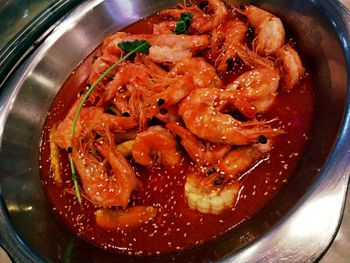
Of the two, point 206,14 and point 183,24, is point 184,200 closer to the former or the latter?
point 183,24

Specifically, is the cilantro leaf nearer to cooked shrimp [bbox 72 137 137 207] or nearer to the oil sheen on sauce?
cooked shrimp [bbox 72 137 137 207]

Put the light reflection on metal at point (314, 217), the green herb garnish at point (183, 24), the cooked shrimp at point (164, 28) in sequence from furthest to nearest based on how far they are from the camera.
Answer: the cooked shrimp at point (164, 28), the green herb garnish at point (183, 24), the light reflection on metal at point (314, 217)

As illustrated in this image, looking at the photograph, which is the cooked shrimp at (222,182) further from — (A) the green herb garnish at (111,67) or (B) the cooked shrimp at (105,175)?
(A) the green herb garnish at (111,67)

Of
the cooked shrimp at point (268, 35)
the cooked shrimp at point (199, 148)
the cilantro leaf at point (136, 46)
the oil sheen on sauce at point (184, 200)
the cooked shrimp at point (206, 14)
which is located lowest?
the oil sheen on sauce at point (184, 200)

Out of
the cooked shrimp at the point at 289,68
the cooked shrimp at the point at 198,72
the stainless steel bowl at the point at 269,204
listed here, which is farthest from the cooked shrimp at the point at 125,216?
the cooked shrimp at the point at 289,68

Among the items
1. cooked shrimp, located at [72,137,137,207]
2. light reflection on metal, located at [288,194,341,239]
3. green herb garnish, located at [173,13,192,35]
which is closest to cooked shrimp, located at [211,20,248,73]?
green herb garnish, located at [173,13,192,35]

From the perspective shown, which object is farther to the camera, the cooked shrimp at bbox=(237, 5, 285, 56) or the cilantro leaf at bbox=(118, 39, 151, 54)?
the cilantro leaf at bbox=(118, 39, 151, 54)

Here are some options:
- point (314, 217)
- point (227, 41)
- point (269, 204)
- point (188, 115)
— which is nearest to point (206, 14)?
point (227, 41)
